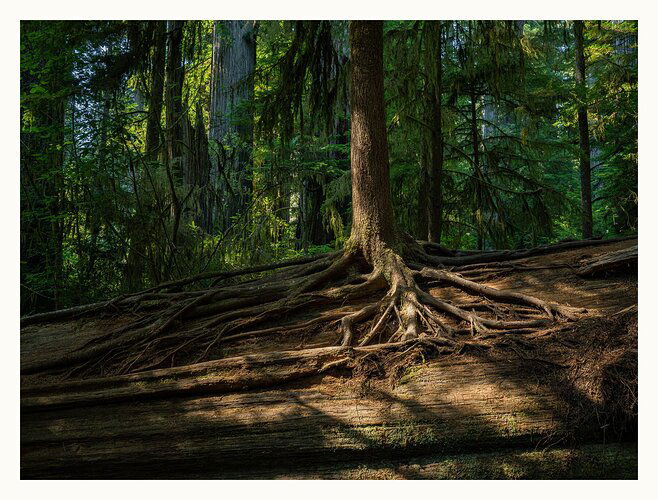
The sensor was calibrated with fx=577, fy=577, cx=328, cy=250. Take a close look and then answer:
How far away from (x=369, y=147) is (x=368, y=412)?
2.87 m

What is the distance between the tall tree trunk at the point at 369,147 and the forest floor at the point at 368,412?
136 centimetres

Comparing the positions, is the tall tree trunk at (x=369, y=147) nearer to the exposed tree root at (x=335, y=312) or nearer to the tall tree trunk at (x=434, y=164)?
the exposed tree root at (x=335, y=312)

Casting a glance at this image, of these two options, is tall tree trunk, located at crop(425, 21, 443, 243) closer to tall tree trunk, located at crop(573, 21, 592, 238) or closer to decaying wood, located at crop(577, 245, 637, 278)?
tall tree trunk, located at crop(573, 21, 592, 238)

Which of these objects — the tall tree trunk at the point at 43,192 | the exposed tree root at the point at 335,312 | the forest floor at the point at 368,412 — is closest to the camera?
the forest floor at the point at 368,412

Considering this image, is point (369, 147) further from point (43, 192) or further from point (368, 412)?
point (43, 192)

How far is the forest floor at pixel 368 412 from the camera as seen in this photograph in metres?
3.86

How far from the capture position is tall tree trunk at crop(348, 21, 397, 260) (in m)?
5.81

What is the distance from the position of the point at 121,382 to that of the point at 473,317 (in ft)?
9.64

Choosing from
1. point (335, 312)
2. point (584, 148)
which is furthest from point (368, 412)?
point (584, 148)

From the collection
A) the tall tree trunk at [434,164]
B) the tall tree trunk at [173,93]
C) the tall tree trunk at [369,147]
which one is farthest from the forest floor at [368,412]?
the tall tree trunk at [434,164]

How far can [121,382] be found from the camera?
15.2 feet
